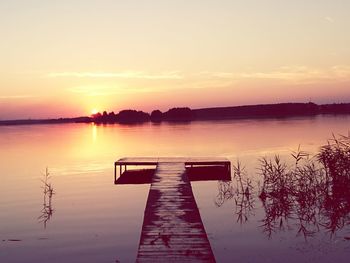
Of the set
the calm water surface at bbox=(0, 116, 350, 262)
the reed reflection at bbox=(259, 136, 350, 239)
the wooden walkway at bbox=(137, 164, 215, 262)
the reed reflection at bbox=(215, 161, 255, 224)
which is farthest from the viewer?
the reed reflection at bbox=(215, 161, 255, 224)

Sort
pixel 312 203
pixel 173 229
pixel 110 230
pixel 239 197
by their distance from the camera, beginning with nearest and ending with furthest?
pixel 173 229 → pixel 110 230 → pixel 312 203 → pixel 239 197

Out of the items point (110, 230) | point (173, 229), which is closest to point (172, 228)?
point (173, 229)

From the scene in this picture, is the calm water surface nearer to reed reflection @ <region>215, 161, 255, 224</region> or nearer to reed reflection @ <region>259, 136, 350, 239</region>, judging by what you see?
reed reflection @ <region>215, 161, 255, 224</region>

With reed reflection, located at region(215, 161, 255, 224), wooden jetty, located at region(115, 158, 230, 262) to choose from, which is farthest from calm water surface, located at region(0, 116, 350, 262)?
wooden jetty, located at region(115, 158, 230, 262)

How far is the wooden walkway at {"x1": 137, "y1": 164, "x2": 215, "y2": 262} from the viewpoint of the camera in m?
8.78

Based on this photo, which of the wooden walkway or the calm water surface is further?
the calm water surface

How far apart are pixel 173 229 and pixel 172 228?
0.34ft

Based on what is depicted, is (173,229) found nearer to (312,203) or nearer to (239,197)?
(312,203)

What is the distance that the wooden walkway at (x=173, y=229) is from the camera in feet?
A: 28.8

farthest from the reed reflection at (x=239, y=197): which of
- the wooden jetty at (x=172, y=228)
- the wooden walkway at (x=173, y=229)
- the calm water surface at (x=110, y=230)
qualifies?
the wooden walkway at (x=173, y=229)

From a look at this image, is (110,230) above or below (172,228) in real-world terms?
below

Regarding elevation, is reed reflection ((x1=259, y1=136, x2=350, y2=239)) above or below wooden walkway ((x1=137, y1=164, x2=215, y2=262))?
below

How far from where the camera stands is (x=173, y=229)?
1062cm

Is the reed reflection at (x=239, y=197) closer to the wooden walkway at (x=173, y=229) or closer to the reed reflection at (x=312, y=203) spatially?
the reed reflection at (x=312, y=203)
